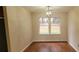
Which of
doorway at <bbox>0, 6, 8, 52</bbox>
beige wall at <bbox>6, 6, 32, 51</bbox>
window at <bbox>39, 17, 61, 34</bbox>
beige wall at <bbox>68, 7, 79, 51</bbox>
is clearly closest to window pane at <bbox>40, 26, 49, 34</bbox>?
window at <bbox>39, 17, 61, 34</bbox>

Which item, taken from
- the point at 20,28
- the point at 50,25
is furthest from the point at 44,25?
the point at 20,28

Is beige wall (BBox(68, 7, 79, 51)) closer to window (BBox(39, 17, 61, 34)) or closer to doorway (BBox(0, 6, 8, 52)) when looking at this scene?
window (BBox(39, 17, 61, 34))

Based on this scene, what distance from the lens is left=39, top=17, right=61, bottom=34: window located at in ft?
4.53

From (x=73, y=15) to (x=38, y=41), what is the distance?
0.64 metres

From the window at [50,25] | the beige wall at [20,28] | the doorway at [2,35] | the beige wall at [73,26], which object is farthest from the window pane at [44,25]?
the doorway at [2,35]

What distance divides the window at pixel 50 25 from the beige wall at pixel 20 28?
0.18 metres

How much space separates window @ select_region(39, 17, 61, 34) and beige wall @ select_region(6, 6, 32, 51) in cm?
18

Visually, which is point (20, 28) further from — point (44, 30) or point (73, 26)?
point (73, 26)

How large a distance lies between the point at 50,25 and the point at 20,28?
0.43m

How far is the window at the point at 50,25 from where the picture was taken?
1380 mm

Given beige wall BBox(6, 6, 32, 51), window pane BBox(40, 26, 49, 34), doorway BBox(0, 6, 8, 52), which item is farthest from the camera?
window pane BBox(40, 26, 49, 34)

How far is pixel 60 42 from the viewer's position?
1.57 metres

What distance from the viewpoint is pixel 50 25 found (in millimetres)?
1393
